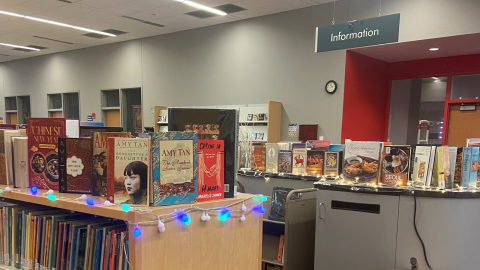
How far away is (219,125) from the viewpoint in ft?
5.06

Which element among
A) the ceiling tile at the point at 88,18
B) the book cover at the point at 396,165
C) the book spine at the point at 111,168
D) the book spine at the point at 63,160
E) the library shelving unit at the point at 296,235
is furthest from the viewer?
the ceiling tile at the point at 88,18

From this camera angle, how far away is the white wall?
5098 mm

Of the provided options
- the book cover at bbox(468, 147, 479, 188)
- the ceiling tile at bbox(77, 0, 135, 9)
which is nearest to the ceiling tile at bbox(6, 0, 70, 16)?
the ceiling tile at bbox(77, 0, 135, 9)

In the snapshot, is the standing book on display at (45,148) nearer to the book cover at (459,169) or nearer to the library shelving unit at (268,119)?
the book cover at (459,169)

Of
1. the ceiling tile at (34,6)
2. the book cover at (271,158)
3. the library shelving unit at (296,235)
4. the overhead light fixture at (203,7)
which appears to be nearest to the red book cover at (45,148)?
the library shelving unit at (296,235)

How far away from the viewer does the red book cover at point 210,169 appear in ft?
4.75

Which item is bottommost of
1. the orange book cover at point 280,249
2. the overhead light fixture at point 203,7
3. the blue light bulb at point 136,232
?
the orange book cover at point 280,249

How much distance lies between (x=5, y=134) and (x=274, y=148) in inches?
101

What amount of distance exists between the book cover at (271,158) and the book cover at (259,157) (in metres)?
0.04

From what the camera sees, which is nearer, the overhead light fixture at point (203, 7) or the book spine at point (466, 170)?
the book spine at point (466, 170)

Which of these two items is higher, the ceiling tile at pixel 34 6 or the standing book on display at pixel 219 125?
the ceiling tile at pixel 34 6

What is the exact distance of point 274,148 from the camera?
372cm

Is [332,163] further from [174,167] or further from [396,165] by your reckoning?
[174,167]

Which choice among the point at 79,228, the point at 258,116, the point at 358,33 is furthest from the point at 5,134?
the point at 258,116
